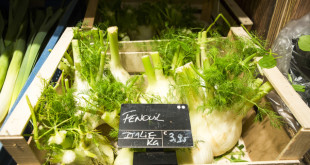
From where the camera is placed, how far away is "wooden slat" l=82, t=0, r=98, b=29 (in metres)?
1.15

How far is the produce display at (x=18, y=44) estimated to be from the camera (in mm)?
1196

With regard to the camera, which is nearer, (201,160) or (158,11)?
(201,160)

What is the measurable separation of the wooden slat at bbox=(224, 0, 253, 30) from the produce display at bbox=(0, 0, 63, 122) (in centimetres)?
110

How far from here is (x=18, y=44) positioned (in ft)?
4.44

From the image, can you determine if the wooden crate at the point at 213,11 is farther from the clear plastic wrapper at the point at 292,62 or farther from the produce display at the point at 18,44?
the produce display at the point at 18,44

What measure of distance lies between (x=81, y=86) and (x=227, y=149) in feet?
2.31

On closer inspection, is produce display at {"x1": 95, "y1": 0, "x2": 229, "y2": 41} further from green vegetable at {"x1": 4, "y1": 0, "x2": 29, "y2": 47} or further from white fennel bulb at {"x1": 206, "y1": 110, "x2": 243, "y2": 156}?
white fennel bulb at {"x1": 206, "y1": 110, "x2": 243, "y2": 156}

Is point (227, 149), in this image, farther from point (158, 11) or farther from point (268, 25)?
point (158, 11)

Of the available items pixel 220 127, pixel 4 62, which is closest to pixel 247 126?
pixel 220 127

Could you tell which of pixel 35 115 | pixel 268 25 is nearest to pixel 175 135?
pixel 35 115

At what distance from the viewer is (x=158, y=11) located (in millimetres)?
1390

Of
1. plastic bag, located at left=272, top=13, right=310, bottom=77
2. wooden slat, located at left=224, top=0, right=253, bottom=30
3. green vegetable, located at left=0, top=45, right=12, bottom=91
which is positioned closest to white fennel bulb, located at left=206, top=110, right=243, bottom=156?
plastic bag, located at left=272, top=13, right=310, bottom=77

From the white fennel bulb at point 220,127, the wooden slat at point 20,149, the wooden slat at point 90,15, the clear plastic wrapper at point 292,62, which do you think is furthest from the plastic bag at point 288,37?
the wooden slat at point 20,149

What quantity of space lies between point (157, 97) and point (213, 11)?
3.19 feet
